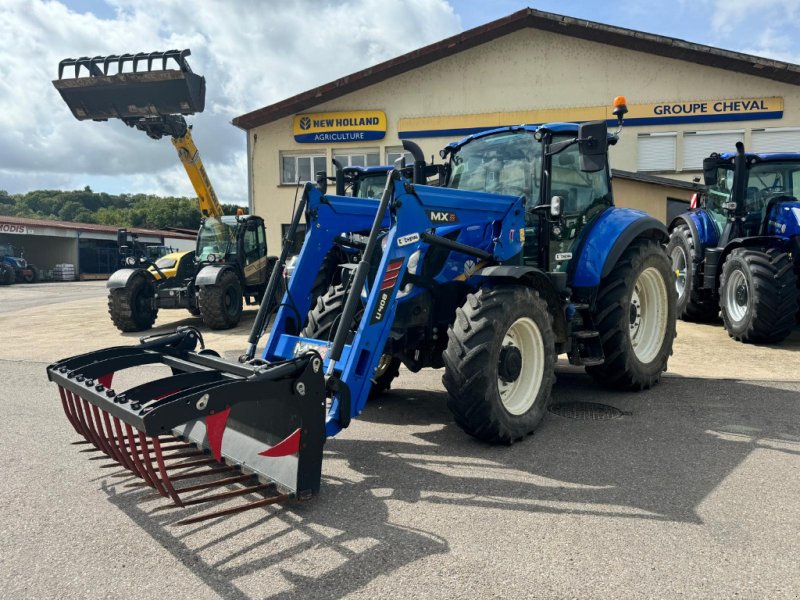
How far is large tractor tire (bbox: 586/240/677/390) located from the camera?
563 cm

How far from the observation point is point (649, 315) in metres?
6.46

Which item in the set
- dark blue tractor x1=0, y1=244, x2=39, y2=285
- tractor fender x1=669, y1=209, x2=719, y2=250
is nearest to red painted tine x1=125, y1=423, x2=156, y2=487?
tractor fender x1=669, y1=209, x2=719, y2=250

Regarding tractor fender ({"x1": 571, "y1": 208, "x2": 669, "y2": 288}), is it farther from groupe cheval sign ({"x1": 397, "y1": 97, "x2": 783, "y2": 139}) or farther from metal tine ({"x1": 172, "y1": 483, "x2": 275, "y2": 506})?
groupe cheval sign ({"x1": 397, "y1": 97, "x2": 783, "y2": 139})

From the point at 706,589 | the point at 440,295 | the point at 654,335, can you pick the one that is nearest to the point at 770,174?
the point at 654,335

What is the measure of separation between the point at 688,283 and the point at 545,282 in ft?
21.7

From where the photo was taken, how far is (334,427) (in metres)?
3.61

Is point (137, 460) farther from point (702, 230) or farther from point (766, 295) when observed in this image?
point (702, 230)

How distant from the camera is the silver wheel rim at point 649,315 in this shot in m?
6.30

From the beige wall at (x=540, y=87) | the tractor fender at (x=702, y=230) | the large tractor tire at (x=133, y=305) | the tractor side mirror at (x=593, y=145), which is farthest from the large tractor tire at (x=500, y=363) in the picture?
the beige wall at (x=540, y=87)

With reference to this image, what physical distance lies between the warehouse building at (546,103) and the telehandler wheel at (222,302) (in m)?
7.84

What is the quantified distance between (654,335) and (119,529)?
5.36 m

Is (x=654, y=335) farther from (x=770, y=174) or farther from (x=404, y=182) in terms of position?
(x=770, y=174)

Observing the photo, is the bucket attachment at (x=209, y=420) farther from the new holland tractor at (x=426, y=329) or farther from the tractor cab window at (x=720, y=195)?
the tractor cab window at (x=720, y=195)

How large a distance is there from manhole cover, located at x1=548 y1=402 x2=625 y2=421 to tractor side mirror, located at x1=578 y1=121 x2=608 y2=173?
81.3 inches
